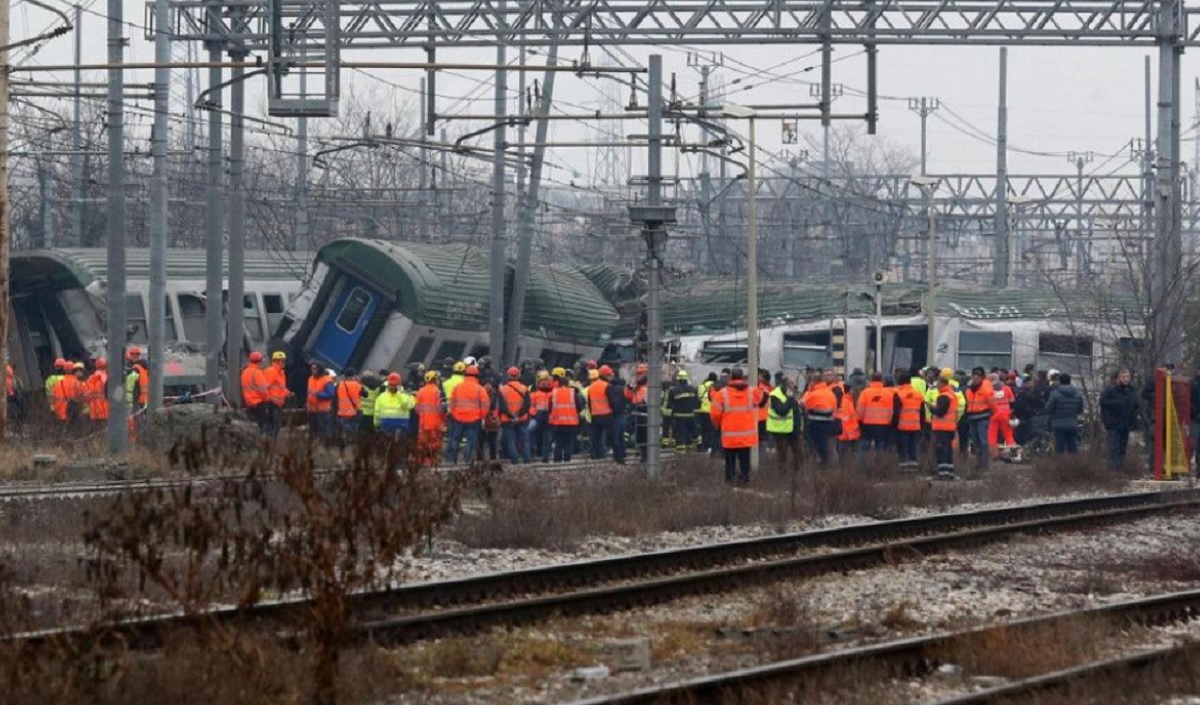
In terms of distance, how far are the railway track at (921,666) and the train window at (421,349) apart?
935 inches

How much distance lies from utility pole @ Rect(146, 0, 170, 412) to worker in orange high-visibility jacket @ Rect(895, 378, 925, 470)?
1071cm

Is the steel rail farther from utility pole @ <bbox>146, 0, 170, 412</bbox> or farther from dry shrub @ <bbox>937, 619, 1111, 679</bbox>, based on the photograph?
utility pole @ <bbox>146, 0, 170, 412</bbox>

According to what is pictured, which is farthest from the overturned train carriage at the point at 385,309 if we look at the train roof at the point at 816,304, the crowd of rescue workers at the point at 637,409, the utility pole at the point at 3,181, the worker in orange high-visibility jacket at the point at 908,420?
the utility pole at the point at 3,181

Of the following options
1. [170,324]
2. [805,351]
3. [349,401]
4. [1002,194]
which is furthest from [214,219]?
[1002,194]

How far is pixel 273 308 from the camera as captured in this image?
126 ft

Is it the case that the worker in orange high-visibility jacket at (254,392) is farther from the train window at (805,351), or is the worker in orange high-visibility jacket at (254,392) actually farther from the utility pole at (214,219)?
the train window at (805,351)

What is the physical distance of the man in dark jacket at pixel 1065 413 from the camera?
2920cm

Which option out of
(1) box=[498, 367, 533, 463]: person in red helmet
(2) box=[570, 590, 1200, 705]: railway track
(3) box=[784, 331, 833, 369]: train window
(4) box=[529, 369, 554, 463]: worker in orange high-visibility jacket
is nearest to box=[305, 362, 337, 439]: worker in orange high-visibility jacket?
(1) box=[498, 367, 533, 463]: person in red helmet

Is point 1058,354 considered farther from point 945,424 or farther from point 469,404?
point 469,404

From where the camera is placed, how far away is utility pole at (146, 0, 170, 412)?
26297 millimetres

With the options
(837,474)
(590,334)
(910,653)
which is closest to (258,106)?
(590,334)

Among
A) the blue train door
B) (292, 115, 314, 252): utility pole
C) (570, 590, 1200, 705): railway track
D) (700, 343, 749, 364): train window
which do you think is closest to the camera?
(570, 590, 1200, 705): railway track

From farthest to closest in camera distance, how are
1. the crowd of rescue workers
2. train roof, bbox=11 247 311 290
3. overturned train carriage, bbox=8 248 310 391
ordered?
overturned train carriage, bbox=8 248 310 391 → train roof, bbox=11 247 311 290 → the crowd of rescue workers

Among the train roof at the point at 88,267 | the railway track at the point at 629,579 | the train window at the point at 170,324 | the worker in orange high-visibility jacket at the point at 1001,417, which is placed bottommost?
the railway track at the point at 629,579
